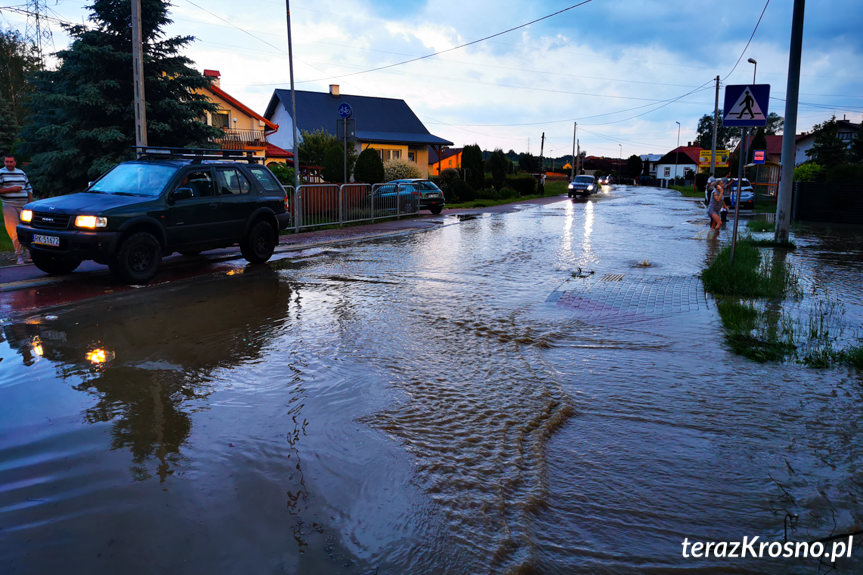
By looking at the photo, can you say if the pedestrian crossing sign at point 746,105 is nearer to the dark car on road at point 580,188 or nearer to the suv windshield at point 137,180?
the suv windshield at point 137,180

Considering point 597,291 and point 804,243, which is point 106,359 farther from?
point 804,243

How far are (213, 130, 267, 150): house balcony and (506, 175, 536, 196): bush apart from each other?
74.4 ft

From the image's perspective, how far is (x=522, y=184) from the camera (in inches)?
2190

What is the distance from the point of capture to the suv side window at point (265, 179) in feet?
40.0

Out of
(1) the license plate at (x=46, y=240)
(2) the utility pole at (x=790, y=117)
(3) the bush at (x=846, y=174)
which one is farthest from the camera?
(3) the bush at (x=846, y=174)

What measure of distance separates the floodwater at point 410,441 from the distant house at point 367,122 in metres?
42.8

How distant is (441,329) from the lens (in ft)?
22.8

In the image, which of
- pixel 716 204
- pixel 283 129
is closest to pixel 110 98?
pixel 716 204

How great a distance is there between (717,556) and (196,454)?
9.50 ft

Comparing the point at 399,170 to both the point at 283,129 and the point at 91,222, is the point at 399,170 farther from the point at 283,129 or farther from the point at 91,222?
the point at 91,222

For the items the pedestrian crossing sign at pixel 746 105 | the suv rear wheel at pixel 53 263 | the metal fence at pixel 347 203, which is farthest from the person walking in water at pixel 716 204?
the suv rear wheel at pixel 53 263

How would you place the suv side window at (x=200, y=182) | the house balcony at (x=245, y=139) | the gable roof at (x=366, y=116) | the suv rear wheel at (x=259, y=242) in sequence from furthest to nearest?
1. the gable roof at (x=366, y=116)
2. the house balcony at (x=245, y=139)
3. the suv rear wheel at (x=259, y=242)
4. the suv side window at (x=200, y=182)

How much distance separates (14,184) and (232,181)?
3.90 meters

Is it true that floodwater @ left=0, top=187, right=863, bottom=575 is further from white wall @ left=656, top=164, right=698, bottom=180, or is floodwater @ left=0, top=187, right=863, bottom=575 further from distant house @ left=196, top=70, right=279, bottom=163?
white wall @ left=656, top=164, right=698, bottom=180
